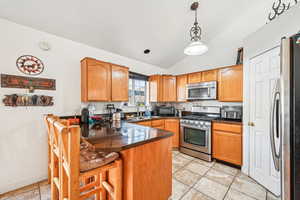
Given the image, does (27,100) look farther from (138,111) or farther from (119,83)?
(138,111)

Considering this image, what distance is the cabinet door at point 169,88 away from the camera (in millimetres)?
3784

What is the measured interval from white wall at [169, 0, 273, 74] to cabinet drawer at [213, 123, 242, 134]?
1.72 m

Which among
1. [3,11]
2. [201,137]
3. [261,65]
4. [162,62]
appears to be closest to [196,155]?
[201,137]

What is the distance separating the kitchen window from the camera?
359 centimetres

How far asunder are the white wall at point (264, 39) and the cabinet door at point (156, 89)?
211cm

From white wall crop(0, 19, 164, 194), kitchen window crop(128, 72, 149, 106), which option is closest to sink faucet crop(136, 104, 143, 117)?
kitchen window crop(128, 72, 149, 106)

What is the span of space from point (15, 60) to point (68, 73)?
0.70 meters

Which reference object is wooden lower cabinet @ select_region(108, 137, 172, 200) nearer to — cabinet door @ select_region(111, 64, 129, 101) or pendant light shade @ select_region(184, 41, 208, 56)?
pendant light shade @ select_region(184, 41, 208, 56)

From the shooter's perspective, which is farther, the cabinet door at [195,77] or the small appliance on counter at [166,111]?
the small appliance on counter at [166,111]

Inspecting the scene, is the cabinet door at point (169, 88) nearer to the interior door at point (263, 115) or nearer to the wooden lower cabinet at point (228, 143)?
the wooden lower cabinet at point (228, 143)

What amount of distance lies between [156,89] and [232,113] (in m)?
2.08

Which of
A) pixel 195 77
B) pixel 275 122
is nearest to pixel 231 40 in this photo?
pixel 195 77

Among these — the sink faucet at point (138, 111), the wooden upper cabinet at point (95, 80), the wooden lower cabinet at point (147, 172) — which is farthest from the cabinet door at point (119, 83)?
the wooden lower cabinet at point (147, 172)

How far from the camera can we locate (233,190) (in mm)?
1848
